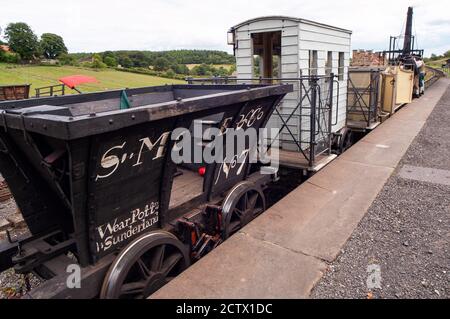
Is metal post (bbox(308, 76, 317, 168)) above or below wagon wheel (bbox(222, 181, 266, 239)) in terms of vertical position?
above

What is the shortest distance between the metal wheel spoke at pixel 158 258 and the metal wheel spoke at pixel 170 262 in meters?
0.09

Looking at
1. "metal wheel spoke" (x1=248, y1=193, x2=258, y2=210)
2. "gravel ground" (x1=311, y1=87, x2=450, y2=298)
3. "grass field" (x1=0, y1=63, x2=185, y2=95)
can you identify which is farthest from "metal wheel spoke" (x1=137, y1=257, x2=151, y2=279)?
"grass field" (x1=0, y1=63, x2=185, y2=95)

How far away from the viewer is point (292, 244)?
4094 mm

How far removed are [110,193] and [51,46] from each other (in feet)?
316

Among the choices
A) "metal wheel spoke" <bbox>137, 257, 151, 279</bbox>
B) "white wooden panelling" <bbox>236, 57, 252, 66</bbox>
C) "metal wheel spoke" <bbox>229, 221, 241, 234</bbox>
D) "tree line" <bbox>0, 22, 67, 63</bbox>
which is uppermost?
"tree line" <bbox>0, 22, 67, 63</bbox>

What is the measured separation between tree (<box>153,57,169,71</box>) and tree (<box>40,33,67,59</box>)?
41.9 m

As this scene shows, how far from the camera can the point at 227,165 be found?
14.5 feet

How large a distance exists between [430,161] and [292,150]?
134 inches

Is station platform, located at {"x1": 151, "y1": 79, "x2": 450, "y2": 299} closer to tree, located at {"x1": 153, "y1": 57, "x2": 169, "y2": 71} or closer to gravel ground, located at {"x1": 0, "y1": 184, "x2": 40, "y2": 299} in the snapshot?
gravel ground, located at {"x1": 0, "y1": 184, "x2": 40, "y2": 299}

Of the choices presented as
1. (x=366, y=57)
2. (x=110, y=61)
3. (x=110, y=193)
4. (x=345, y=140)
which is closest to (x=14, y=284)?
(x=110, y=193)

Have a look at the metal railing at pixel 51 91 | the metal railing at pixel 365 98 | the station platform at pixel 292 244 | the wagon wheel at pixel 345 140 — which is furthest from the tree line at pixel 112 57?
the station platform at pixel 292 244

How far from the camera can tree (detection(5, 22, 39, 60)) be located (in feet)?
236

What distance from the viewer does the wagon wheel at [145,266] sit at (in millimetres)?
2895

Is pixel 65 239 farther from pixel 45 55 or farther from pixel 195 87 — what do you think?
pixel 45 55
